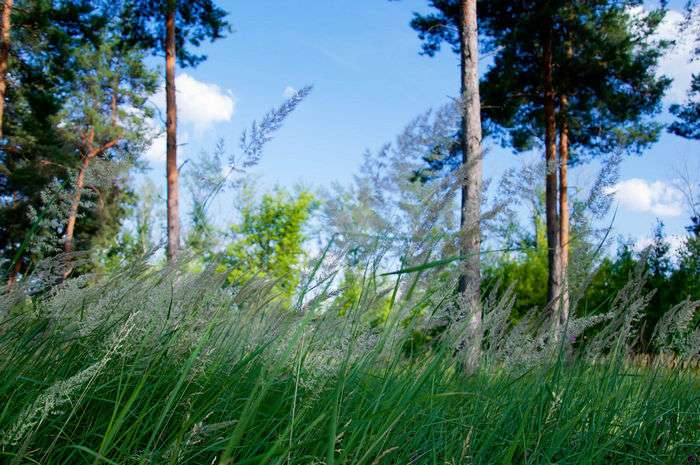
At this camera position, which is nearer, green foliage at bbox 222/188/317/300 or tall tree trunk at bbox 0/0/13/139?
tall tree trunk at bbox 0/0/13/139

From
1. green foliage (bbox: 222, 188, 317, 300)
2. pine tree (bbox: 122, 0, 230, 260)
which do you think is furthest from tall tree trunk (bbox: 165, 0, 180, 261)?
green foliage (bbox: 222, 188, 317, 300)

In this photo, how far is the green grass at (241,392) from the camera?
1394 millimetres

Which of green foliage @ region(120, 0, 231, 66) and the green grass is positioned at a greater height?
green foliage @ region(120, 0, 231, 66)

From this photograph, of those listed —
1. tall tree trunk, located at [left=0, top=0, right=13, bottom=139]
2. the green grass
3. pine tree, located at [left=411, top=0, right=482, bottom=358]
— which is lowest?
the green grass

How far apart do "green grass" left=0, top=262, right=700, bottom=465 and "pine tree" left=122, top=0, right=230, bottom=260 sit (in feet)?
33.9

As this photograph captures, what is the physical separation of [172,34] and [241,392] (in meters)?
13.0

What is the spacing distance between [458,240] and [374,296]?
0.33 meters

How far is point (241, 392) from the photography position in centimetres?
177

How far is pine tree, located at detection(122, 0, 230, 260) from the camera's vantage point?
12.4 meters

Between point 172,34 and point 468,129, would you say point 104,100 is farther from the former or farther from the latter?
point 468,129

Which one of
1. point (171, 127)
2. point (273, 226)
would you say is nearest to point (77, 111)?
point (273, 226)

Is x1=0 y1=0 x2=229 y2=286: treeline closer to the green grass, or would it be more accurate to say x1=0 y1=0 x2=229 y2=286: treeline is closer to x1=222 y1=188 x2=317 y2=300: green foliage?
the green grass

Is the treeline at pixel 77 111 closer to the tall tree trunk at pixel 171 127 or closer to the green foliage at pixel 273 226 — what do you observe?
the tall tree trunk at pixel 171 127

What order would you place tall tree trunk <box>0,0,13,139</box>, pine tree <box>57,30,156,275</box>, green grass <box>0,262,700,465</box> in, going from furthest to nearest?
pine tree <box>57,30,156,275</box>
tall tree trunk <box>0,0,13,139</box>
green grass <box>0,262,700,465</box>
